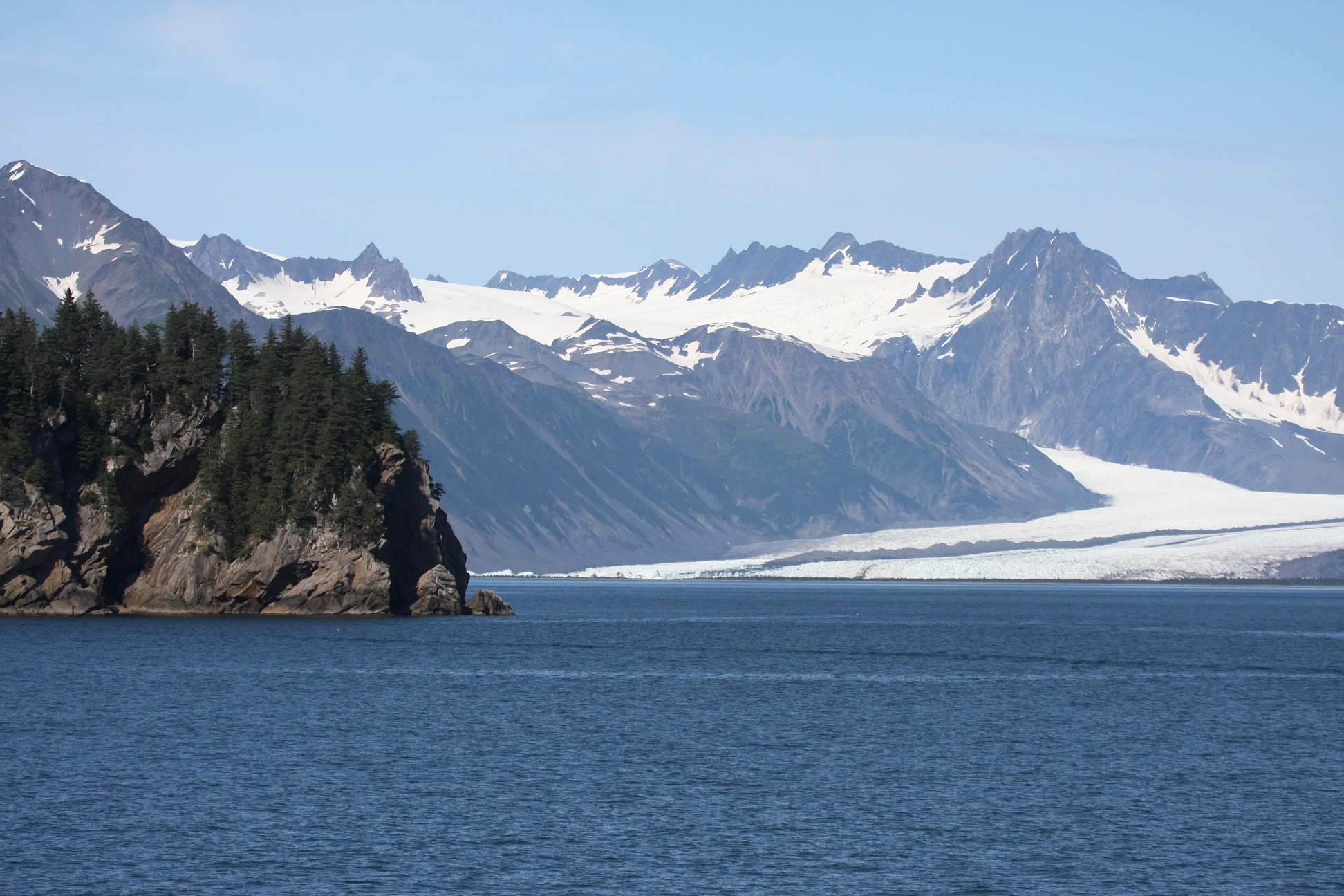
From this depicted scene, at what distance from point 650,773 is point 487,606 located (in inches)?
4617

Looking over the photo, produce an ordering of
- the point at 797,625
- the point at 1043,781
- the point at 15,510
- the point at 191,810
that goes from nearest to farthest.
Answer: the point at 191,810
the point at 1043,781
the point at 15,510
the point at 797,625

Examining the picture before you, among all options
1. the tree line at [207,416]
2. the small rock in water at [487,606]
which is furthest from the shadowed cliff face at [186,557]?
the small rock in water at [487,606]

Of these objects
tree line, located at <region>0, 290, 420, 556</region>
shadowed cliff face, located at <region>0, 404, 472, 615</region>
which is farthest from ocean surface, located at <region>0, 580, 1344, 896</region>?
tree line, located at <region>0, 290, 420, 556</region>

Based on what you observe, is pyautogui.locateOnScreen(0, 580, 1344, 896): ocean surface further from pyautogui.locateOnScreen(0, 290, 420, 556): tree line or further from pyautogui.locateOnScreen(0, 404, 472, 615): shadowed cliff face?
pyautogui.locateOnScreen(0, 290, 420, 556): tree line

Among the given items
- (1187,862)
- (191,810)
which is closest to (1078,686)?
(1187,862)

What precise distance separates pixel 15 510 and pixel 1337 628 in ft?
462

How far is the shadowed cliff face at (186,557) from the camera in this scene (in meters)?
143

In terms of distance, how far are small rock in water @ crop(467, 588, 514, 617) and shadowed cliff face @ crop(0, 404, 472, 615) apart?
81.9 feet

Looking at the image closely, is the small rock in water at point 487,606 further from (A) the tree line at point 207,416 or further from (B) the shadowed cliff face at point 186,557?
(A) the tree line at point 207,416

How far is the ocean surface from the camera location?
4912cm

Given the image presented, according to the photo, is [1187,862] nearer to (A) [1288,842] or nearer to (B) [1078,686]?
(A) [1288,842]

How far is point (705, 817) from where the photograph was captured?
187ft

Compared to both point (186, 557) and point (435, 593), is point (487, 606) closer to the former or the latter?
point (435, 593)

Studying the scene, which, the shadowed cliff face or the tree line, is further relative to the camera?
the tree line
